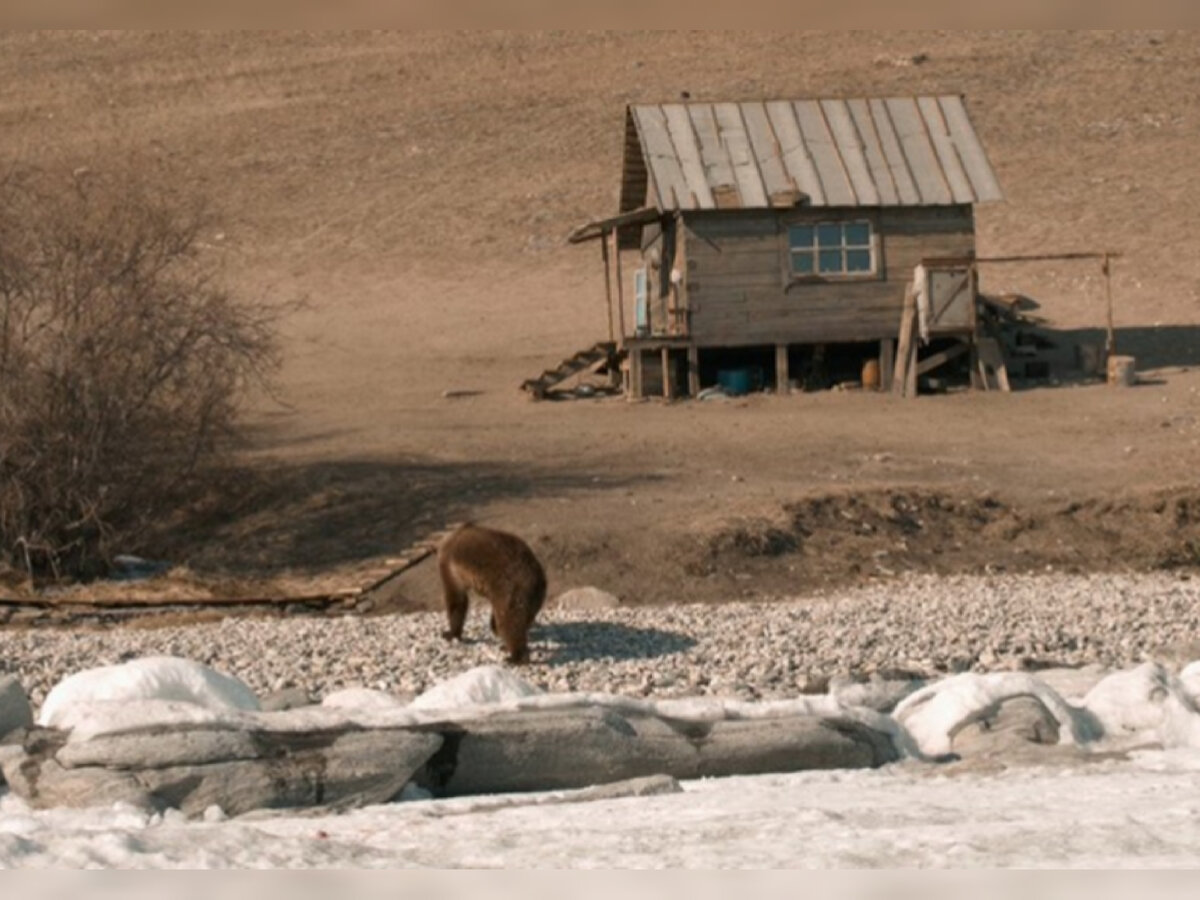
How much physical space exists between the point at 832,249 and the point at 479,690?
2322 cm

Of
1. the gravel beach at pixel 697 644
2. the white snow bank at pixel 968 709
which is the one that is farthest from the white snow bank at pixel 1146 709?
the gravel beach at pixel 697 644

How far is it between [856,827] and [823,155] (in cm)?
2722

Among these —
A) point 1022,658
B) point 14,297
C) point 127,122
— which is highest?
point 127,122

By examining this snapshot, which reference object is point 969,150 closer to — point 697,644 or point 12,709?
point 697,644

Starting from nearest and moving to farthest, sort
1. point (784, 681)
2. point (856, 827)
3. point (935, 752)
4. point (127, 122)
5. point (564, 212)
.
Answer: point (856, 827) → point (935, 752) → point (784, 681) → point (564, 212) → point (127, 122)

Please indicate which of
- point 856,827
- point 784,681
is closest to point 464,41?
point 784,681

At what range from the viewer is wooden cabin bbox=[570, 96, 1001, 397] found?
33031 millimetres

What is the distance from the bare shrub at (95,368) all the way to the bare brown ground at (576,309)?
42.7 inches

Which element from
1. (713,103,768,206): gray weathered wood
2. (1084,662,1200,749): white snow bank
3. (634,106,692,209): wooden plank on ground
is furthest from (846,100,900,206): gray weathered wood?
(1084,662,1200,749): white snow bank

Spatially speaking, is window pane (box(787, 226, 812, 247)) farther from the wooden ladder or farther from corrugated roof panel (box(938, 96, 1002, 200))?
the wooden ladder

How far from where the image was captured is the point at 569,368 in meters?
34.2

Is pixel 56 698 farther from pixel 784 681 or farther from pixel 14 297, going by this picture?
pixel 14 297

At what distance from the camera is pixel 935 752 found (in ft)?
34.5

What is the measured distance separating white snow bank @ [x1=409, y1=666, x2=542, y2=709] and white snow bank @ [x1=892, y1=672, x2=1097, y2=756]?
1.98m
